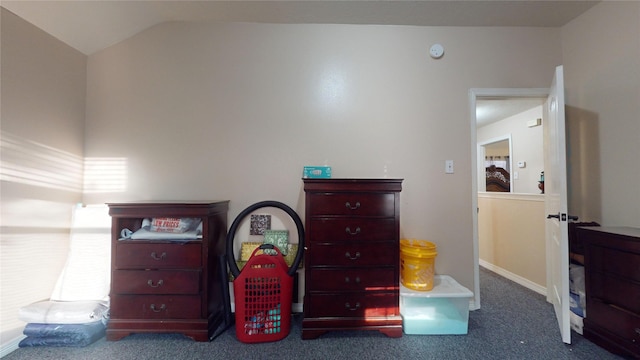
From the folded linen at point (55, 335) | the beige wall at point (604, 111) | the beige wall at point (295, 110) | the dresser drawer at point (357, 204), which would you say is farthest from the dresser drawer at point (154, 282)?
the beige wall at point (604, 111)

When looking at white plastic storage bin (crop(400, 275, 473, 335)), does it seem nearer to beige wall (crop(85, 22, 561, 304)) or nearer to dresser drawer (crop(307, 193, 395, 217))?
beige wall (crop(85, 22, 561, 304))

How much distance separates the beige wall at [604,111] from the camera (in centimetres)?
171

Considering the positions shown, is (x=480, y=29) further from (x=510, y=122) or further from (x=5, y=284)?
(x=5, y=284)

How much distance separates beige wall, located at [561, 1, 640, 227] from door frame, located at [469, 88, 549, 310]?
30 cm

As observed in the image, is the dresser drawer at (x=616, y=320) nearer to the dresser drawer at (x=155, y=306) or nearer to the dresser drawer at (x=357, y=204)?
the dresser drawer at (x=357, y=204)

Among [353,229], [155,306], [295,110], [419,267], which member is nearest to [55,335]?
[155,306]

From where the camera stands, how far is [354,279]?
1653 mm

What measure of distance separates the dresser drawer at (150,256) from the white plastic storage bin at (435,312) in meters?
1.62

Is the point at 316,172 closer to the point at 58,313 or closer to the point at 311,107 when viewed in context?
the point at 311,107

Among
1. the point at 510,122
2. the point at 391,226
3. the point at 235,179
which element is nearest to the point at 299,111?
the point at 235,179

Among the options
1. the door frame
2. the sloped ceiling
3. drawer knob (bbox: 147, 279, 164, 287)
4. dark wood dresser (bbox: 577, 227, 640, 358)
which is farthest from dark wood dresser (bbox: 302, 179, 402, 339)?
the sloped ceiling

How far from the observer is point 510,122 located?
3514 mm

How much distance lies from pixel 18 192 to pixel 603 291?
13.2ft

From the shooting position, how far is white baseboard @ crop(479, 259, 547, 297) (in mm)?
2402
